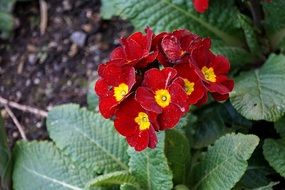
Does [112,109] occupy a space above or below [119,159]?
above

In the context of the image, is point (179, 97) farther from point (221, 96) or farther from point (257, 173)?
point (257, 173)

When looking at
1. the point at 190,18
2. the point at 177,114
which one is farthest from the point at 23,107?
the point at 177,114

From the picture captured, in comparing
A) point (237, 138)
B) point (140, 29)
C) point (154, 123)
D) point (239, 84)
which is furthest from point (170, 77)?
point (140, 29)

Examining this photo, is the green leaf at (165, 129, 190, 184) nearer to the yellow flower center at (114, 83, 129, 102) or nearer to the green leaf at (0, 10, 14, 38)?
the yellow flower center at (114, 83, 129, 102)

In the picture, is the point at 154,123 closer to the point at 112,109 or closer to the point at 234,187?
the point at 112,109

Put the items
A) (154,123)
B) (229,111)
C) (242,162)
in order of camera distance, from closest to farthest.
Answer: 1. (154,123)
2. (242,162)
3. (229,111)

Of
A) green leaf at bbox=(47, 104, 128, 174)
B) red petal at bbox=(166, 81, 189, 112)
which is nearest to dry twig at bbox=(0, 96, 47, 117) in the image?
green leaf at bbox=(47, 104, 128, 174)

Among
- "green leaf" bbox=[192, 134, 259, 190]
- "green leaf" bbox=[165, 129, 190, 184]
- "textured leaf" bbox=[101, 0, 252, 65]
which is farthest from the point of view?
"textured leaf" bbox=[101, 0, 252, 65]
